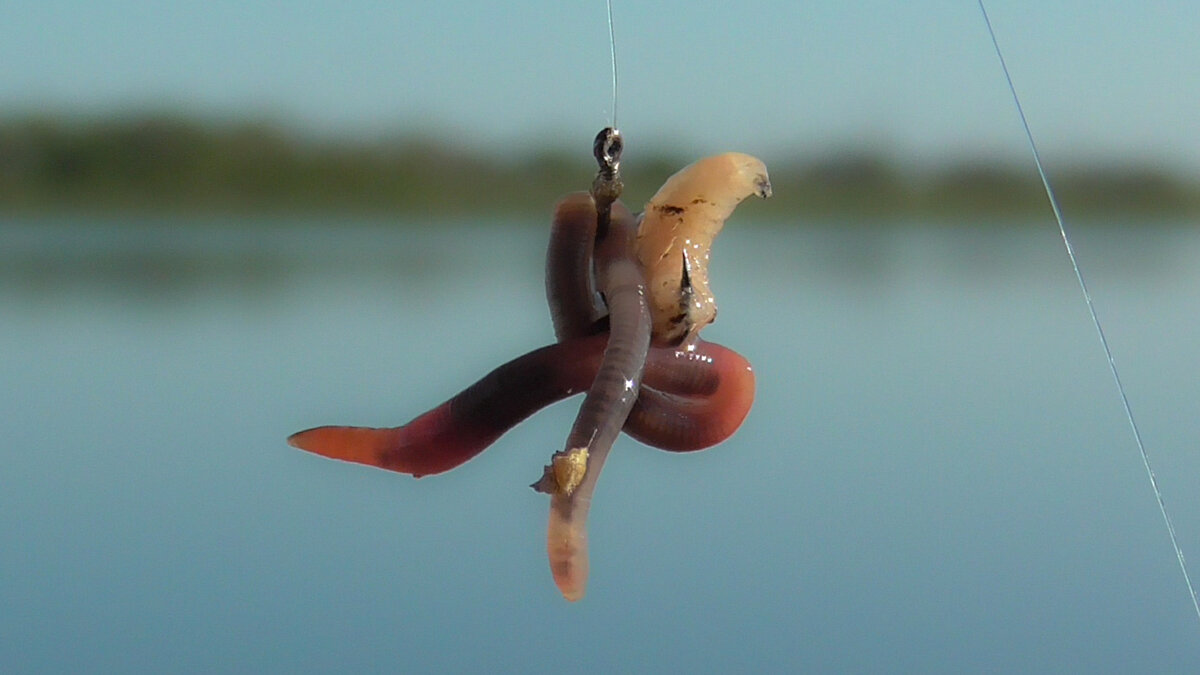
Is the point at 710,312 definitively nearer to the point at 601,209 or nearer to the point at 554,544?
the point at 601,209

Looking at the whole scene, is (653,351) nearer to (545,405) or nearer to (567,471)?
(545,405)

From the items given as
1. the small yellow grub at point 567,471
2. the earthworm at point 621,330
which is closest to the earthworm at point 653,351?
the earthworm at point 621,330

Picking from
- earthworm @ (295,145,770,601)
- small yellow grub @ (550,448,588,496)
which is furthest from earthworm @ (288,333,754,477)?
small yellow grub @ (550,448,588,496)

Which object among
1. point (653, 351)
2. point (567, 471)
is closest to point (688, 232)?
point (653, 351)

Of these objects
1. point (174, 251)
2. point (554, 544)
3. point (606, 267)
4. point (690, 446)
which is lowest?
point (554, 544)

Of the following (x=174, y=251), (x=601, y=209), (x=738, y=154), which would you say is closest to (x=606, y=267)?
(x=601, y=209)

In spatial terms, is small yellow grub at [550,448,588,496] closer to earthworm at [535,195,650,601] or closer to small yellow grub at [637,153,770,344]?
earthworm at [535,195,650,601]
